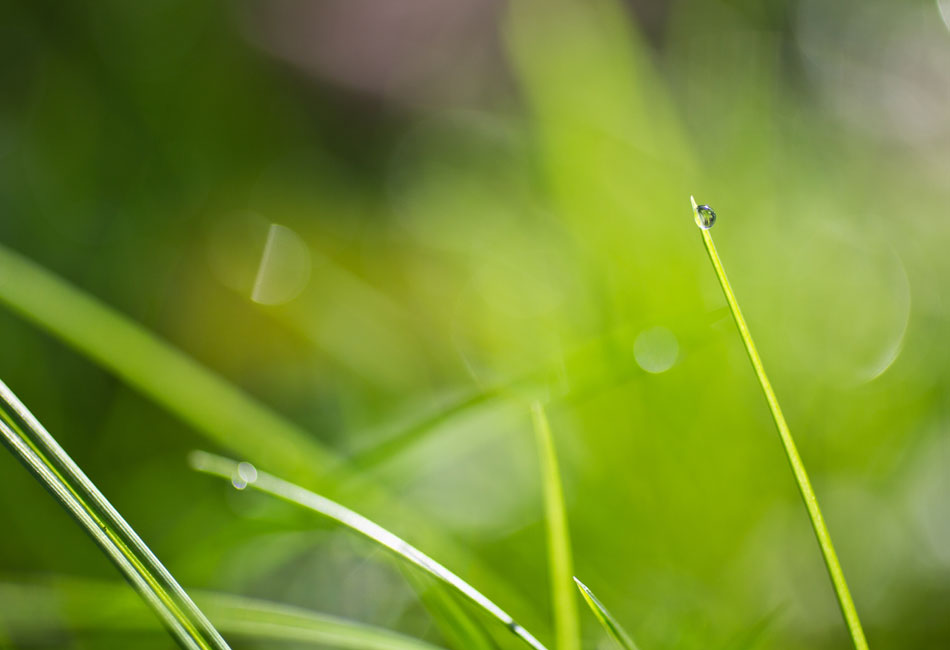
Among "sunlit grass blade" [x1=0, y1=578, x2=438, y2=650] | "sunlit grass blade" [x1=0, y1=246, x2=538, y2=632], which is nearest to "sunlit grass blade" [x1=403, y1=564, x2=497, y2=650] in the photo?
"sunlit grass blade" [x1=0, y1=578, x2=438, y2=650]

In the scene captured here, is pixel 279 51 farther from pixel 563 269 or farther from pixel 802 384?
pixel 802 384

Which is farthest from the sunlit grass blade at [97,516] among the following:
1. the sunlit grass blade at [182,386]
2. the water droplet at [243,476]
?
the sunlit grass blade at [182,386]

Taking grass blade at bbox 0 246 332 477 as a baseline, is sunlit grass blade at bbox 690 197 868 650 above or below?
below

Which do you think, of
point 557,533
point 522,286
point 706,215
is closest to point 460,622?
point 557,533

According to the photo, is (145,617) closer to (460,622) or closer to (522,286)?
(460,622)

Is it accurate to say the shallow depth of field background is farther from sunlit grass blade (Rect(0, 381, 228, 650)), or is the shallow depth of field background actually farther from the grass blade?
sunlit grass blade (Rect(0, 381, 228, 650))
